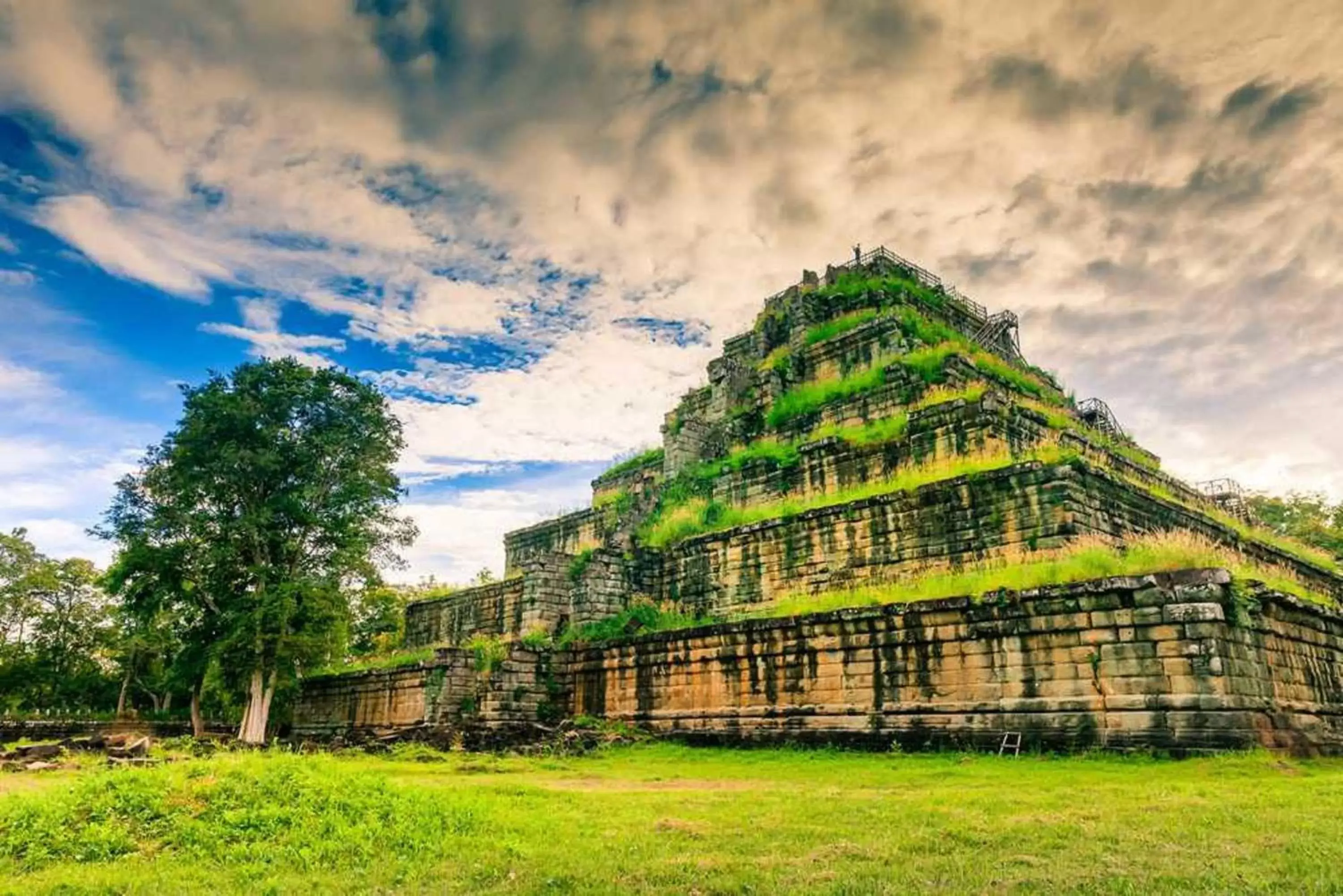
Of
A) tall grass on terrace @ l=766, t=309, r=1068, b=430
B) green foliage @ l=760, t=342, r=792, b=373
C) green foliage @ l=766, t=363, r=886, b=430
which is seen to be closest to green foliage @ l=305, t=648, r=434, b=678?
green foliage @ l=766, t=363, r=886, b=430

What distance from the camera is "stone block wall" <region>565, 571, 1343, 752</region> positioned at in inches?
471

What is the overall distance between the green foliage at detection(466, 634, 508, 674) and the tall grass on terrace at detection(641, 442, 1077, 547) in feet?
17.0

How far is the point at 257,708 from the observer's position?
25.2 metres

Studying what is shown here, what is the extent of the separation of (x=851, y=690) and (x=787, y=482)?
27.7 ft

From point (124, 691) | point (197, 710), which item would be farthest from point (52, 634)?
point (197, 710)

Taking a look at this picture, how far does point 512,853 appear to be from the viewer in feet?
24.1

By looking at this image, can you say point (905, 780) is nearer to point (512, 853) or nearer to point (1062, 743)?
point (1062, 743)

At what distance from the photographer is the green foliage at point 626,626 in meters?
21.1

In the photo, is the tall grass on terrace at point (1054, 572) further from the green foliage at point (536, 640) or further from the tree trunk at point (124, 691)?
the tree trunk at point (124, 691)

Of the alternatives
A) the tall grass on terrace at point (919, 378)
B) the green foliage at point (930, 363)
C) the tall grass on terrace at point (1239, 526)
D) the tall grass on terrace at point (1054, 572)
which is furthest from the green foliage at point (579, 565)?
the tall grass on terrace at point (1239, 526)

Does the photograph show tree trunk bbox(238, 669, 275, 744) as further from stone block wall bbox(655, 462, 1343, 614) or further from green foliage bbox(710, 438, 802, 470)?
green foliage bbox(710, 438, 802, 470)

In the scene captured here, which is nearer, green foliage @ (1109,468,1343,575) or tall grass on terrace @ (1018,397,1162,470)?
green foliage @ (1109,468,1343,575)

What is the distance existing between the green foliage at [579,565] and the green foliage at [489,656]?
2.59 metres

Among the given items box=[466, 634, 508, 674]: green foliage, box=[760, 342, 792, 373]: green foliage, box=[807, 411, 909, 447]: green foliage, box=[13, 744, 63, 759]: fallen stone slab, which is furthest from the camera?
box=[760, 342, 792, 373]: green foliage
